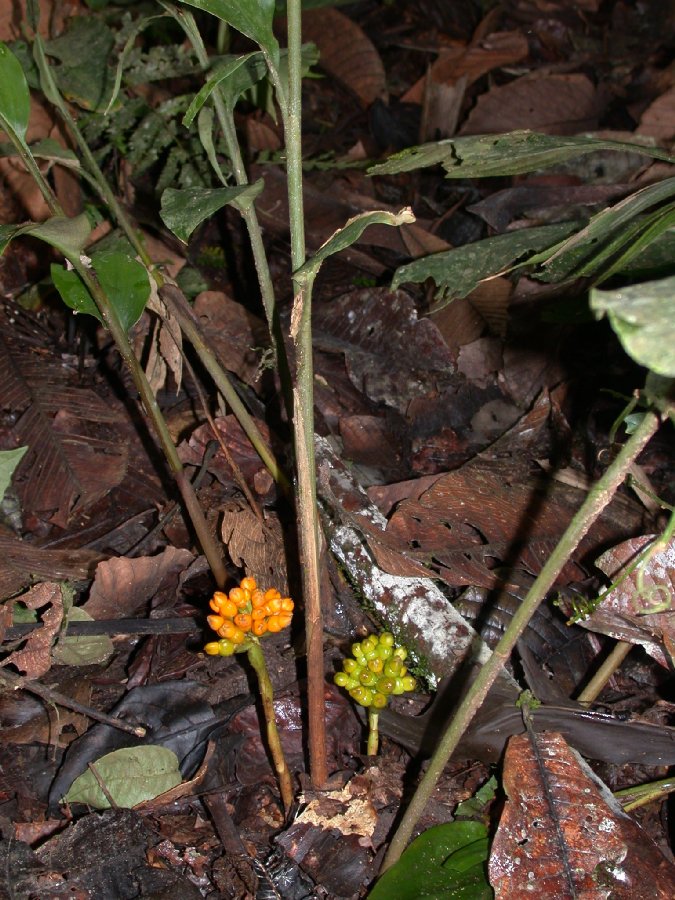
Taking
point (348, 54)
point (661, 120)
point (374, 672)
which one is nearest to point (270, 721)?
point (374, 672)

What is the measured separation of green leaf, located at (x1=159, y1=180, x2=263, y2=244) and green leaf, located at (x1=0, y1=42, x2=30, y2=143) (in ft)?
1.17

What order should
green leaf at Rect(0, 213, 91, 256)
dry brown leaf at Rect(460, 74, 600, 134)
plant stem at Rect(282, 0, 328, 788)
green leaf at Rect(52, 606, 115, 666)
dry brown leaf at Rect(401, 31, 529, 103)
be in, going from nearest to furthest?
plant stem at Rect(282, 0, 328, 788) < green leaf at Rect(0, 213, 91, 256) < green leaf at Rect(52, 606, 115, 666) < dry brown leaf at Rect(460, 74, 600, 134) < dry brown leaf at Rect(401, 31, 529, 103)

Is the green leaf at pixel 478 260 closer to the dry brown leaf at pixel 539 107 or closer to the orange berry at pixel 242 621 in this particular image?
the orange berry at pixel 242 621

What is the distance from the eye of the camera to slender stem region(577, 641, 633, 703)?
1558 mm

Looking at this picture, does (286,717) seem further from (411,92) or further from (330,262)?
(411,92)

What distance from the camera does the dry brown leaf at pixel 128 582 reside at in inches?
68.5

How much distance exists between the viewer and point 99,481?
2.09 m

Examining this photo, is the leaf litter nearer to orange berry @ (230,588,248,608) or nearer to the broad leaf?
the broad leaf

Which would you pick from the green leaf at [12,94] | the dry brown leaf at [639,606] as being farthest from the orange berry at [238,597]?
the green leaf at [12,94]

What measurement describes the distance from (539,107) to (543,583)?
319cm

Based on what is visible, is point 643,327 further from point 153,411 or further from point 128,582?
point 128,582

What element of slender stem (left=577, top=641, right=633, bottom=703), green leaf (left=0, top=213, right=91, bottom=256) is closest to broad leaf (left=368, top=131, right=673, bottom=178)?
green leaf (left=0, top=213, right=91, bottom=256)

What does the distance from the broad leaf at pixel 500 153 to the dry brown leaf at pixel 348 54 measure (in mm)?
2594

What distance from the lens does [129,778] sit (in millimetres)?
1500
